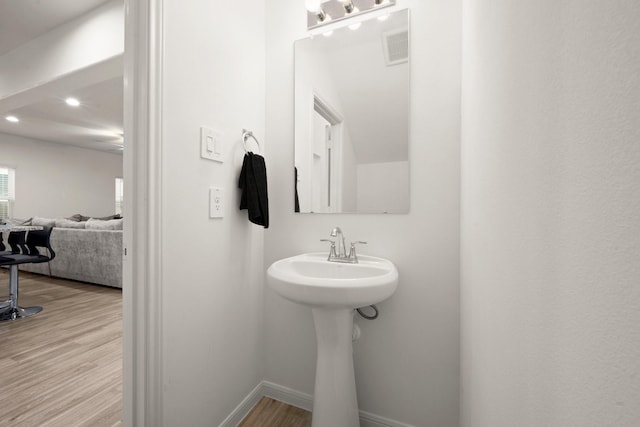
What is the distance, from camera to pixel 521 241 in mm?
385

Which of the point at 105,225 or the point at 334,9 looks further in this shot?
the point at 105,225

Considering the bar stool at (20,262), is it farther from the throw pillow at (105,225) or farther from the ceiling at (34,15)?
the ceiling at (34,15)

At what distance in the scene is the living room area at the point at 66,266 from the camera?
1514 millimetres

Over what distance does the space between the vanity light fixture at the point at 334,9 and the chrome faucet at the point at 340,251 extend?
1.06 meters

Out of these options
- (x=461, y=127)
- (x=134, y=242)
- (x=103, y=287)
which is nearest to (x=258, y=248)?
Result: (x=134, y=242)

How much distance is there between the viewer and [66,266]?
3678 millimetres

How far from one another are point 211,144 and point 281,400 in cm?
138

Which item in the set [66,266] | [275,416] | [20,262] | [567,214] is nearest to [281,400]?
[275,416]

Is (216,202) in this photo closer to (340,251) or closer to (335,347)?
(340,251)

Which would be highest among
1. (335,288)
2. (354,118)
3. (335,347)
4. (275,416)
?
(354,118)

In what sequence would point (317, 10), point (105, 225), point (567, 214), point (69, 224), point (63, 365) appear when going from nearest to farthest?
1. point (567, 214)
2. point (317, 10)
3. point (63, 365)
4. point (105, 225)
5. point (69, 224)

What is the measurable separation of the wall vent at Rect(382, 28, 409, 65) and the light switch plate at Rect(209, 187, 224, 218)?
3.25ft

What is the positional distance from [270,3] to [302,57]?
401mm

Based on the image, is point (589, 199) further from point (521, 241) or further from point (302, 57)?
point (302, 57)
